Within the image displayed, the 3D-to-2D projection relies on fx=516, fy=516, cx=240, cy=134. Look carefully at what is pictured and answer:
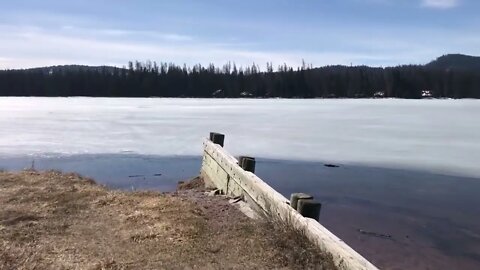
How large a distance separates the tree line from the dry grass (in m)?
96.7

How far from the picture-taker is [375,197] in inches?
432

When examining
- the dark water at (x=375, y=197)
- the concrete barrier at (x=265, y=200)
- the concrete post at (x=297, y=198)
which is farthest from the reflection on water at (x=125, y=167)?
the concrete post at (x=297, y=198)

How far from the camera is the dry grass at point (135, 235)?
512cm

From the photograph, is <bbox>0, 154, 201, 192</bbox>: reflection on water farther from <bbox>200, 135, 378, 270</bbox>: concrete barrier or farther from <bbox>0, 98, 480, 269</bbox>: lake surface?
<bbox>200, 135, 378, 270</bbox>: concrete barrier

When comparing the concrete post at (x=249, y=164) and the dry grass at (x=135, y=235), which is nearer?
the dry grass at (x=135, y=235)

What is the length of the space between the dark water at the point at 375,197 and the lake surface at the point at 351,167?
2 centimetres

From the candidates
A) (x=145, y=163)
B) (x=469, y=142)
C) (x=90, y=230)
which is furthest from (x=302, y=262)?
(x=469, y=142)

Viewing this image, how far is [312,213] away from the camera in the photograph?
19.4 ft

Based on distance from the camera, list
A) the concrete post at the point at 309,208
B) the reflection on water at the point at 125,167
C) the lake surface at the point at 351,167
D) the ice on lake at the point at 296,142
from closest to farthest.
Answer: the concrete post at the point at 309,208
the lake surface at the point at 351,167
the reflection on water at the point at 125,167
the ice on lake at the point at 296,142

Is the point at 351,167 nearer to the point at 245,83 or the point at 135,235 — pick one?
the point at 135,235

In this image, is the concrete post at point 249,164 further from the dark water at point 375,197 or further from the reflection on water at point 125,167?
the reflection on water at point 125,167

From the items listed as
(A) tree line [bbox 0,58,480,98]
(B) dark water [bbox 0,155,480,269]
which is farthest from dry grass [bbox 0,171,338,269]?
(A) tree line [bbox 0,58,480,98]

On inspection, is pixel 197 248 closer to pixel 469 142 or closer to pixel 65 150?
pixel 65 150

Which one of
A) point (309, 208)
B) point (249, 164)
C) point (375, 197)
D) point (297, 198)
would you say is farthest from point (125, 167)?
point (309, 208)
